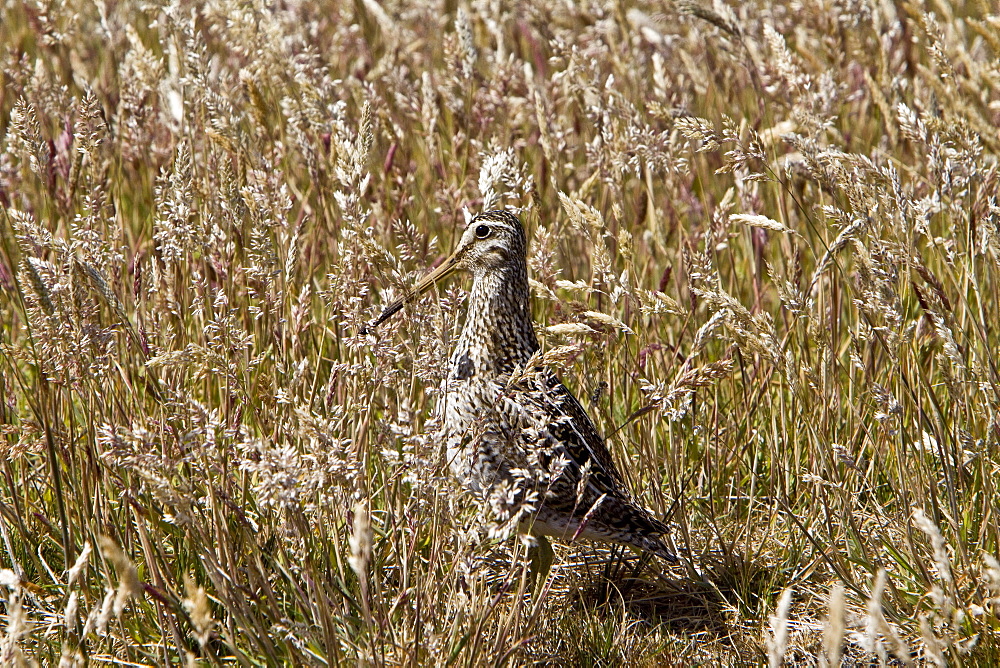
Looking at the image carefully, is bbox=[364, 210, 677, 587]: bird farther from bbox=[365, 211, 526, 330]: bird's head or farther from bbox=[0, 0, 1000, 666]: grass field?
bbox=[0, 0, 1000, 666]: grass field

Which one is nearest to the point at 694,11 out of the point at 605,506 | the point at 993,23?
the point at 993,23

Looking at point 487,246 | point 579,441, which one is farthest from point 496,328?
point 579,441

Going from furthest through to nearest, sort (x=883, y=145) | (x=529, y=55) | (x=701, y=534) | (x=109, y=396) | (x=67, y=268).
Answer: (x=529, y=55) → (x=883, y=145) → (x=701, y=534) → (x=109, y=396) → (x=67, y=268)

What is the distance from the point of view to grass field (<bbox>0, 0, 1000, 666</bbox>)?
2.54 meters

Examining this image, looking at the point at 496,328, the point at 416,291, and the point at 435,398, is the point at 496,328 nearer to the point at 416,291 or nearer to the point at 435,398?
the point at 435,398

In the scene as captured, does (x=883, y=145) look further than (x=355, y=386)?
Yes

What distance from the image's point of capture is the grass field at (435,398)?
254 centimetres

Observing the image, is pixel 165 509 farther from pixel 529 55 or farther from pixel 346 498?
pixel 529 55

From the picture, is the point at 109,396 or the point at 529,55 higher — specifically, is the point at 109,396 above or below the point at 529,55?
below

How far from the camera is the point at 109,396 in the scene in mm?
3367

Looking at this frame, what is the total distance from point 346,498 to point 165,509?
900mm

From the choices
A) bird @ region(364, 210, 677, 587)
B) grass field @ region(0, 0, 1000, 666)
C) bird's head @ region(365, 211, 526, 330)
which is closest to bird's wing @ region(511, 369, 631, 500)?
bird @ region(364, 210, 677, 587)

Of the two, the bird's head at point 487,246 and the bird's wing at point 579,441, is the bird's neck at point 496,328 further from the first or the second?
the bird's wing at point 579,441

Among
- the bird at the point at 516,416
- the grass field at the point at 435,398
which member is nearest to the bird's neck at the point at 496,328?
the bird at the point at 516,416
